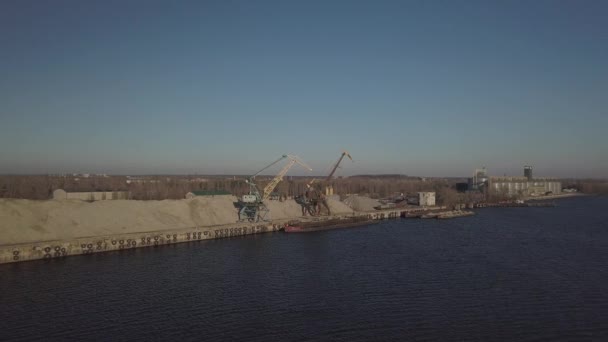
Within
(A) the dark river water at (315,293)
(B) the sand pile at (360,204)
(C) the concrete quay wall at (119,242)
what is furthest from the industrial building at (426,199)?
(A) the dark river water at (315,293)

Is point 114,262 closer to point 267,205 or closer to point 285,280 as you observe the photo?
point 285,280

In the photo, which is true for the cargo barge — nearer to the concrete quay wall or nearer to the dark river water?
the concrete quay wall

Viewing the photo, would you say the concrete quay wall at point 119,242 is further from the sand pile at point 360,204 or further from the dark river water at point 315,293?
the sand pile at point 360,204

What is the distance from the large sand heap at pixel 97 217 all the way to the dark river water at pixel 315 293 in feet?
12.2

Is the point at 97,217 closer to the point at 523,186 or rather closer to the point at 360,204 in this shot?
the point at 360,204

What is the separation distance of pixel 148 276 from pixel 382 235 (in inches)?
772

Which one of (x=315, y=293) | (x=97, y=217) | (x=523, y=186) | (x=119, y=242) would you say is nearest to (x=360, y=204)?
(x=97, y=217)

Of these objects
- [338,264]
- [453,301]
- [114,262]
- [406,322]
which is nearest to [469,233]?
[338,264]

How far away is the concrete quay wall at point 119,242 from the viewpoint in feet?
77.5

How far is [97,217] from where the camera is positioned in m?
29.8

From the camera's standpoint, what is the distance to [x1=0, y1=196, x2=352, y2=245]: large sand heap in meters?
26.4

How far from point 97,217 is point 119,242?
143 inches

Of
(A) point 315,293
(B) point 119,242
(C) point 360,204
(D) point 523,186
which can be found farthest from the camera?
(D) point 523,186

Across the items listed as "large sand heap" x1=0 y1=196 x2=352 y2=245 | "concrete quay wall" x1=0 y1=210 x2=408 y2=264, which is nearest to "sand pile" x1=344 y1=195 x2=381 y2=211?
"concrete quay wall" x1=0 y1=210 x2=408 y2=264
